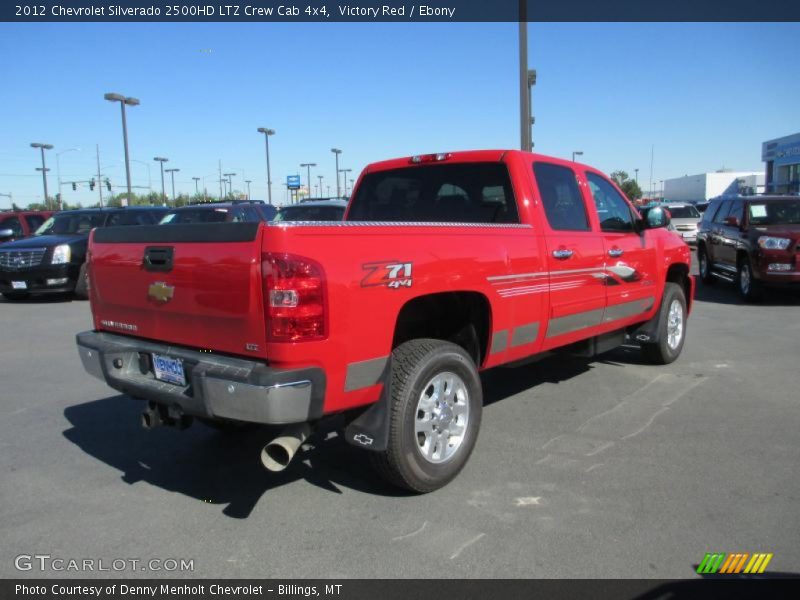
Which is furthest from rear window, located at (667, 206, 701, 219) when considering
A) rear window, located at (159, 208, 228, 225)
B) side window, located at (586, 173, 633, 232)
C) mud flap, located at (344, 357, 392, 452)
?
mud flap, located at (344, 357, 392, 452)

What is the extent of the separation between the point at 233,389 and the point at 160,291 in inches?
33.7

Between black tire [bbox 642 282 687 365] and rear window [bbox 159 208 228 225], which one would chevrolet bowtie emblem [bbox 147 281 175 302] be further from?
rear window [bbox 159 208 228 225]

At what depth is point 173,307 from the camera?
3.42m

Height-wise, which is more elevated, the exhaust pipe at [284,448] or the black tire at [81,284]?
the black tire at [81,284]

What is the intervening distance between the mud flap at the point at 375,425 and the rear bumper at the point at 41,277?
1101 centimetres

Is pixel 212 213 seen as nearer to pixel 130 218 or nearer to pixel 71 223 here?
pixel 130 218

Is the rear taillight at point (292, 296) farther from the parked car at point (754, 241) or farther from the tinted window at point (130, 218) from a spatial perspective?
the tinted window at point (130, 218)

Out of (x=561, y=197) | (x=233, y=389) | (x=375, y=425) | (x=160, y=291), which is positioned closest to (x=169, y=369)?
(x=160, y=291)

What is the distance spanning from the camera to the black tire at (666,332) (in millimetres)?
6367

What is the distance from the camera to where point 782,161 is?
48656 mm

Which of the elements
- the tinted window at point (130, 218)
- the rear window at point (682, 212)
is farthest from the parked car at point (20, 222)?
the rear window at point (682, 212)

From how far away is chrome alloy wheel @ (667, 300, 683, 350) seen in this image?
6.56 meters

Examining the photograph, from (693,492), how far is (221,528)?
264 centimetres

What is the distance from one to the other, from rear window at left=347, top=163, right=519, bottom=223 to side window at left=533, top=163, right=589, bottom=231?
319 mm
